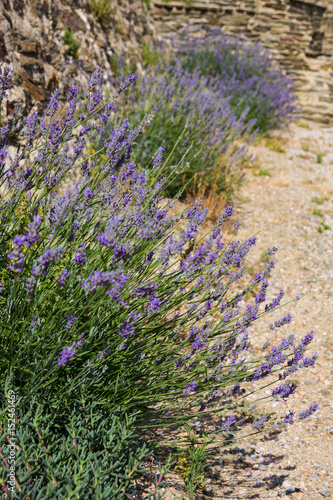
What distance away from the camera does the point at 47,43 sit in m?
4.12

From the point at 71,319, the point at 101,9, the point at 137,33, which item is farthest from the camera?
the point at 137,33

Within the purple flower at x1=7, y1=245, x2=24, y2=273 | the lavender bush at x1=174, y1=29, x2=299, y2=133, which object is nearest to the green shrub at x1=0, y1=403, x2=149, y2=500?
the purple flower at x1=7, y1=245, x2=24, y2=273

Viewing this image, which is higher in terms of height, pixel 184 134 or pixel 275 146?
pixel 184 134

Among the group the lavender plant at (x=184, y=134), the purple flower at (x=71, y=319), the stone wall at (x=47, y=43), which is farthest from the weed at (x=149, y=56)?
the purple flower at (x=71, y=319)

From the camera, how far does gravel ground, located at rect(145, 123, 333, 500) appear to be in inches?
82.4

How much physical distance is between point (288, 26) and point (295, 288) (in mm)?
7718

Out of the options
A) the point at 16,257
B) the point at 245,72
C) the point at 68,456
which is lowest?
the point at 68,456

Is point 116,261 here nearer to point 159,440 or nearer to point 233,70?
point 159,440

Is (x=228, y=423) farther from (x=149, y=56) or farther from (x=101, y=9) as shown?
(x=149, y=56)

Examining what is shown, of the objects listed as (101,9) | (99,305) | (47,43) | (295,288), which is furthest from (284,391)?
(101,9)

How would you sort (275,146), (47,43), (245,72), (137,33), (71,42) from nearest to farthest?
(47,43) → (71,42) → (275,146) → (137,33) → (245,72)

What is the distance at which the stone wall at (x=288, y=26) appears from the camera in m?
8.70

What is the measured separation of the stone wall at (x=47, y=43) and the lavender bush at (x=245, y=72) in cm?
183

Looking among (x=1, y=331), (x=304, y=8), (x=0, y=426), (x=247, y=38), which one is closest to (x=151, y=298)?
(x=1, y=331)
